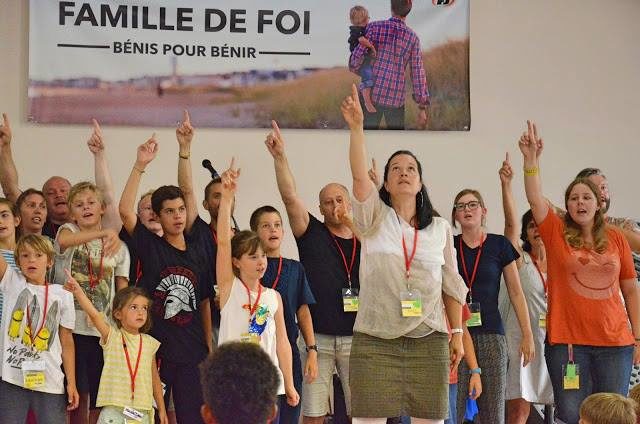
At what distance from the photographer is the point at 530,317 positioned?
5035 millimetres

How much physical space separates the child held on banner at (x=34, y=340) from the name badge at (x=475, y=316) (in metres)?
1.87

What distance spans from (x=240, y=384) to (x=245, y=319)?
6.23ft

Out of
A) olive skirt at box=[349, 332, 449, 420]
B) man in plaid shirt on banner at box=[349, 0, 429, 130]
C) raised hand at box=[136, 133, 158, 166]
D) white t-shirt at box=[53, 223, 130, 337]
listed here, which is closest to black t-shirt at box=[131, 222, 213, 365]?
white t-shirt at box=[53, 223, 130, 337]

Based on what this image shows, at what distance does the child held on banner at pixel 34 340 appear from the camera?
4.02 m

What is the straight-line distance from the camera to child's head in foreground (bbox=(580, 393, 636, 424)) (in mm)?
2807

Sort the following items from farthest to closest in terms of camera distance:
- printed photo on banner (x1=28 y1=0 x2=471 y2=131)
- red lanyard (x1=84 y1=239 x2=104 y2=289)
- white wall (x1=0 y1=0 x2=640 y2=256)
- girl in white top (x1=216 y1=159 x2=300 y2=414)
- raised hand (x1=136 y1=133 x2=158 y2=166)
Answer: white wall (x1=0 y1=0 x2=640 y2=256)
printed photo on banner (x1=28 y1=0 x2=471 y2=131)
raised hand (x1=136 y1=133 x2=158 y2=166)
red lanyard (x1=84 y1=239 x2=104 y2=289)
girl in white top (x1=216 y1=159 x2=300 y2=414)

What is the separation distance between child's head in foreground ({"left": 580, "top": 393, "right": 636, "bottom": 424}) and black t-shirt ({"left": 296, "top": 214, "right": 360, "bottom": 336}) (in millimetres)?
1631

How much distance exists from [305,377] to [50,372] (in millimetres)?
1143

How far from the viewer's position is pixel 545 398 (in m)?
5.13

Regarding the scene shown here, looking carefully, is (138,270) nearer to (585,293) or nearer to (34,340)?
(34,340)

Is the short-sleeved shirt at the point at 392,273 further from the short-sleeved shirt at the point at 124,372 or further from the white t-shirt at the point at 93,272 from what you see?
the white t-shirt at the point at 93,272

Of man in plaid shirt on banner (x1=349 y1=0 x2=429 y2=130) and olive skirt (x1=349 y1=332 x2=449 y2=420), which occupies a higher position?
man in plaid shirt on banner (x1=349 y1=0 x2=429 y2=130)

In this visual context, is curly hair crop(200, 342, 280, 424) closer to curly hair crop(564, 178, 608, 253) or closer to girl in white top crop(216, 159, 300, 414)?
girl in white top crop(216, 159, 300, 414)

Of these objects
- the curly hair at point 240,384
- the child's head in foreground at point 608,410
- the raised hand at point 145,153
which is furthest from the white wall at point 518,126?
the curly hair at point 240,384
